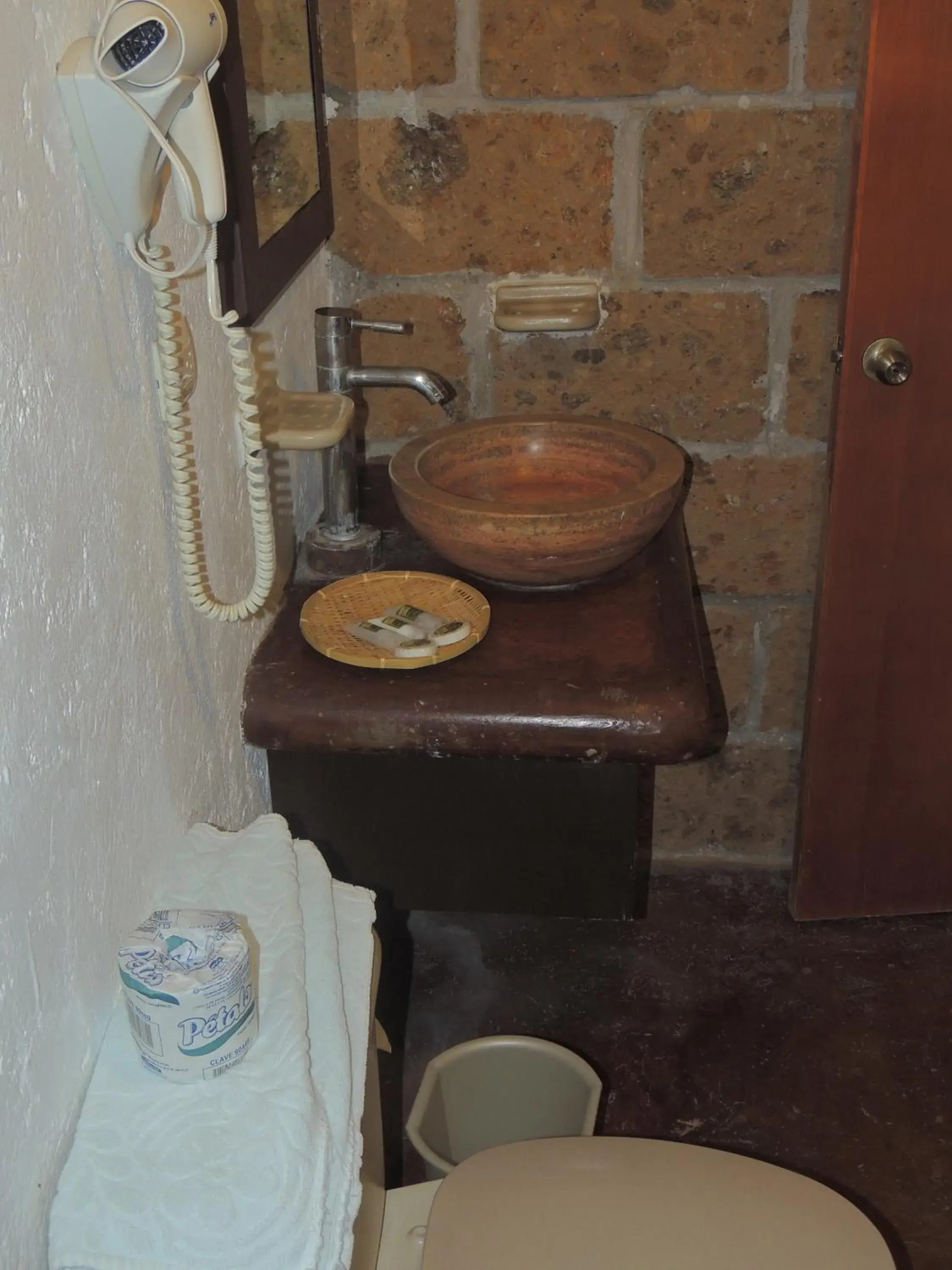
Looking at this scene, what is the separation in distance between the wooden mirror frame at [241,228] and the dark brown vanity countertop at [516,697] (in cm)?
34

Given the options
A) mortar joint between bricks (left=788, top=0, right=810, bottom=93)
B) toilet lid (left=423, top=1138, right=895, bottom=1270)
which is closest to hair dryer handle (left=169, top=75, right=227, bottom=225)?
toilet lid (left=423, top=1138, right=895, bottom=1270)

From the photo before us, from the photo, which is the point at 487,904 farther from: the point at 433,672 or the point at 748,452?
the point at 748,452

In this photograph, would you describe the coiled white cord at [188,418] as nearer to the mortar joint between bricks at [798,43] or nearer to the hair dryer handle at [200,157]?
the hair dryer handle at [200,157]

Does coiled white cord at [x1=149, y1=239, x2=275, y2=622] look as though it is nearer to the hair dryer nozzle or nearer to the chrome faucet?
the hair dryer nozzle

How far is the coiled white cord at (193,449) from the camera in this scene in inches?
34.8

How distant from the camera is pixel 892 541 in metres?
1.76

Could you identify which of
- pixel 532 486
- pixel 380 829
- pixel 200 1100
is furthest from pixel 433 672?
pixel 200 1100

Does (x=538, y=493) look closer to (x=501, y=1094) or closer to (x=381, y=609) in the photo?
(x=381, y=609)

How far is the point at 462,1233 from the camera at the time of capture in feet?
3.36

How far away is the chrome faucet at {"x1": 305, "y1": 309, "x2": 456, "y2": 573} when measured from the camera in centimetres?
140

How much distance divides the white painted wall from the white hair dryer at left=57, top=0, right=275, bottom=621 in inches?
0.6

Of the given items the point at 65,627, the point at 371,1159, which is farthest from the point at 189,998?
the point at 371,1159

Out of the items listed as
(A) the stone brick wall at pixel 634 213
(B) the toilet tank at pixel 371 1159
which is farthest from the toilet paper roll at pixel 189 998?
(A) the stone brick wall at pixel 634 213

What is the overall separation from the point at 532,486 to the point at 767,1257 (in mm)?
863
